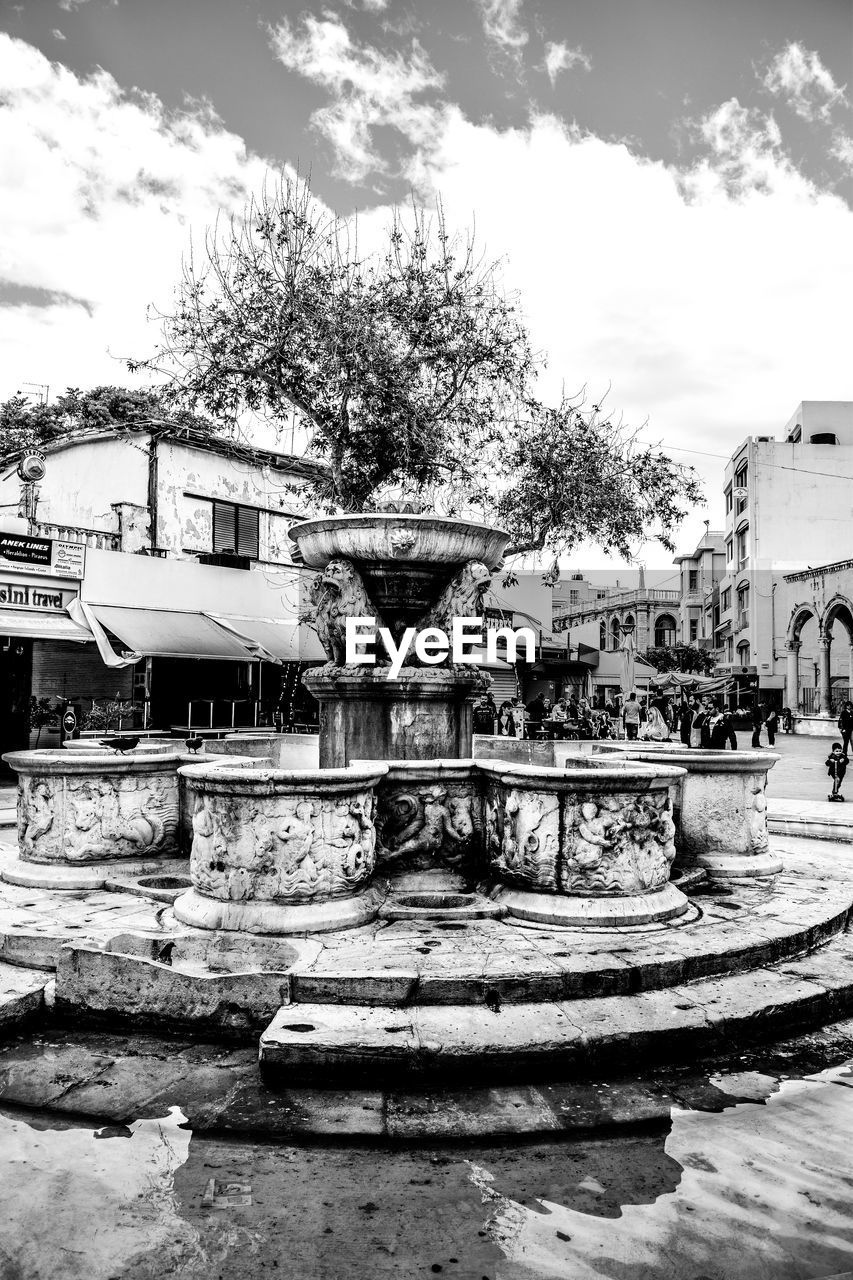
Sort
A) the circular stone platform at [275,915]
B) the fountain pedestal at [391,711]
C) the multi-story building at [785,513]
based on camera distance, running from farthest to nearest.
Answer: the multi-story building at [785,513] → the fountain pedestal at [391,711] → the circular stone platform at [275,915]

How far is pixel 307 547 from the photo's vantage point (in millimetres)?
6863

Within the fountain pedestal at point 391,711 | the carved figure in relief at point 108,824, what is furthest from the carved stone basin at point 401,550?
the carved figure in relief at point 108,824

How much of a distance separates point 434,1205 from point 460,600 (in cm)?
467

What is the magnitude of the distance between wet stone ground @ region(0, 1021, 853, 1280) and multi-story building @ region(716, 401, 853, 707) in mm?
39040

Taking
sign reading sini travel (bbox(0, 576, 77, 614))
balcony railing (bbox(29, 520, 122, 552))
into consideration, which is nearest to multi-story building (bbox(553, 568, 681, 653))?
balcony railing (bbox(29, 520, 122, 552))

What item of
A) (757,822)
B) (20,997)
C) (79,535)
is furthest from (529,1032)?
(79,535)

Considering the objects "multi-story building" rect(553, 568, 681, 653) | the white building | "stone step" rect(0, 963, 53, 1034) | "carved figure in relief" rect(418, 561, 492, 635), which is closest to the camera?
"stone step" rect(0, 963, 53, 1034)

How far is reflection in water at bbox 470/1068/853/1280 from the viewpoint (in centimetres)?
220

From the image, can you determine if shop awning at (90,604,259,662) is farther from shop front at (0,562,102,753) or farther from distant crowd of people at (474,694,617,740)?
distant crowd of people at (474,694,617,740)

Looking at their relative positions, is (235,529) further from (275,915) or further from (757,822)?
(275,915)

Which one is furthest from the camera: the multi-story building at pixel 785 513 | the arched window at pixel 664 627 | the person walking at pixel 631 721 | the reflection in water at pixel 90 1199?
the arched window at pixel 664 627

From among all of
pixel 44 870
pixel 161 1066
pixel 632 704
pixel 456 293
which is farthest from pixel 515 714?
pixel 161 1066

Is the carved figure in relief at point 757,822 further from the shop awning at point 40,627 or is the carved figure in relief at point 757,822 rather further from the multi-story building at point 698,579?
the multi-story building at point 698,579

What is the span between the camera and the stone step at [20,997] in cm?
361
